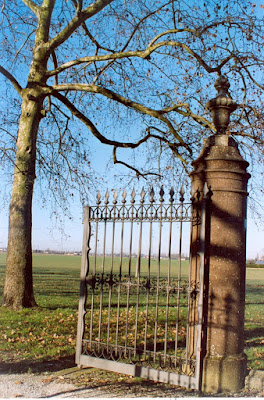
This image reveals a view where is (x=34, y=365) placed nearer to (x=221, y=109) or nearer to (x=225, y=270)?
(x=225, y=270)

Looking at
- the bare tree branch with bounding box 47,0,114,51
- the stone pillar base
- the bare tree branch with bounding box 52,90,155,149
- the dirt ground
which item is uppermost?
the bare tree branch with bounding box 47,0,114,51

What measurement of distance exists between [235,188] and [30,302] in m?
6.23

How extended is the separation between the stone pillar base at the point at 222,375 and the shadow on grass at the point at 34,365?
7.83 ft

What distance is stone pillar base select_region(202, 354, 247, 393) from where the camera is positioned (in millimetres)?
5402

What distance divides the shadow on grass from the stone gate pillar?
244 cm

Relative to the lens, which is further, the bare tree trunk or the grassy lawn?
the bare tree trunk

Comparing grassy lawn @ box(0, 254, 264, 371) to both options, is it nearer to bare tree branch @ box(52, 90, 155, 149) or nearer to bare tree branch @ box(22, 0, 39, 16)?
bare tree branch @ box(52, 90, 155, 149)

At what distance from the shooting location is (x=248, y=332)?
10055 mm

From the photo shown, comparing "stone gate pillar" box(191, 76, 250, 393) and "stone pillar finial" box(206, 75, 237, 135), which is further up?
"stone pillar finial" box(206, 75, 237, 135)

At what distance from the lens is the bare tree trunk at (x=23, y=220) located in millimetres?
9641

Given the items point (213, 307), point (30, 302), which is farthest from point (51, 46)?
point (213, 307)

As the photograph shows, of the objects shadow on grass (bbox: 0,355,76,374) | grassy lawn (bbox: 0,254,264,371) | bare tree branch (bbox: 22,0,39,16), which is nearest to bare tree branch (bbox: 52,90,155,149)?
bare tree branch (bbox: 22,0,39,16)

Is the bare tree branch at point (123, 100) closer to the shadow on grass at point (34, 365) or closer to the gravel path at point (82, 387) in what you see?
the shadow on grass at point (34, 365)

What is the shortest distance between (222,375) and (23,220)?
6.26 m
